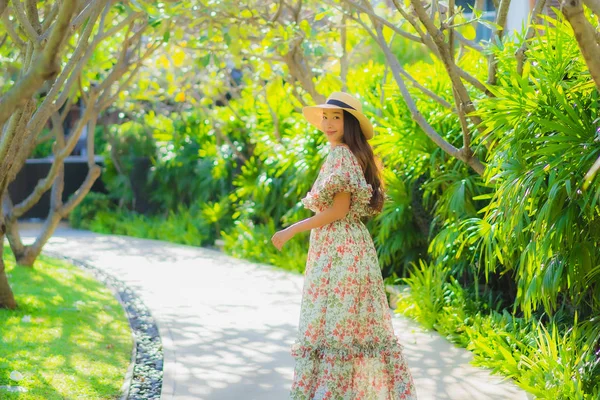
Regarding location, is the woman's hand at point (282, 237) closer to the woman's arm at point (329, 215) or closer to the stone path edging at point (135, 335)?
the woman's arm at point (329, 215)

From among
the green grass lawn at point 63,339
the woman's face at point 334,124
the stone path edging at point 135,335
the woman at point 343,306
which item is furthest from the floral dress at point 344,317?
the green grass lawn at point 63,339

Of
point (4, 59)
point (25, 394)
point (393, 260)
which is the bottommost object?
point (25, 394)

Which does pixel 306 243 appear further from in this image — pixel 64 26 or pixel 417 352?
pixel 64 26

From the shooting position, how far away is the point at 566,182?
4.60 meters

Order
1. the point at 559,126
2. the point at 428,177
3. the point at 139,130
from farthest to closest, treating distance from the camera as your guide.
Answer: the point at 139,130 → the point at 428,177 → the point at 559,126

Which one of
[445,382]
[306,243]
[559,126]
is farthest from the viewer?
[306,243]

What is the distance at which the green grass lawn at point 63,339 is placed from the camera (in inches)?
208

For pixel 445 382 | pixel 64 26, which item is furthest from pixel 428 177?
pixel 64 26

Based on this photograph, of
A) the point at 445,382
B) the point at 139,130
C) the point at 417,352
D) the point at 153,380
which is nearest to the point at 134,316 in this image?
the point at 153,380

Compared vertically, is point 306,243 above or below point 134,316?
above

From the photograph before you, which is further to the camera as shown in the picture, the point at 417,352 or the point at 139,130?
the point at 139,130

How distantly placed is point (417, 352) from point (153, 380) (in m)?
2.01

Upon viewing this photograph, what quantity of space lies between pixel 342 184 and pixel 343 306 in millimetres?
674

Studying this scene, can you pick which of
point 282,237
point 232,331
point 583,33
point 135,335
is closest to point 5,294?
point 135,335
